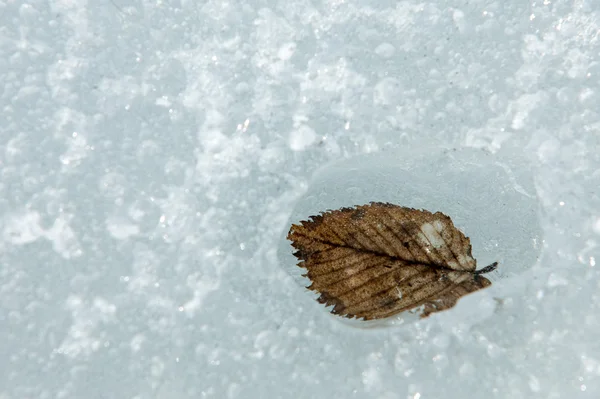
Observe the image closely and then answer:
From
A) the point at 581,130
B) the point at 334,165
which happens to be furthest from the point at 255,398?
the point at 581,130

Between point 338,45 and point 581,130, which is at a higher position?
point 338,45

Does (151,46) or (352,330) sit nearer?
(352,330)

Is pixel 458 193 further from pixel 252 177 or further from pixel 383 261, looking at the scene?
pixel 252 177

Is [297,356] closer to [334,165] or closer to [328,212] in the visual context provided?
[328,212]
